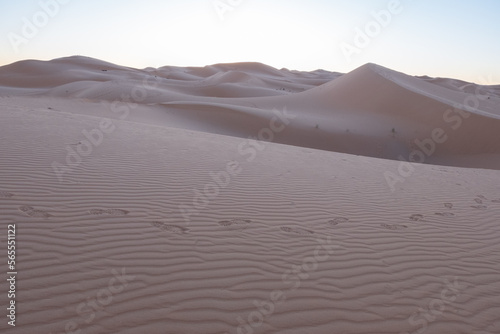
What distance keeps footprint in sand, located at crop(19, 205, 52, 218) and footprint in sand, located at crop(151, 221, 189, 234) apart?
110 centimetres

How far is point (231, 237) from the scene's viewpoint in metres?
4.27

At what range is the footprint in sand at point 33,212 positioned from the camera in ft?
14.0

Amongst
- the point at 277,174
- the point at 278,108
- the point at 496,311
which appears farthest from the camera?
the point at 278,108

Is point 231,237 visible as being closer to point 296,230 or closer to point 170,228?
point 170,228

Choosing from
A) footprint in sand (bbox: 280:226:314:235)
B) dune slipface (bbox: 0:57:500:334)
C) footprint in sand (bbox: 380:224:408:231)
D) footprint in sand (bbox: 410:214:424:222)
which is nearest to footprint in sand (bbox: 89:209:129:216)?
dune slipface (bbox: 0:57:500:334)

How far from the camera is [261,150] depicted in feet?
32.9

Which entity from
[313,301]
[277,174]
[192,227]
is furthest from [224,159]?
[313,301]

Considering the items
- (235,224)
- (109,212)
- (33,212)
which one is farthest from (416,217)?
(33,212)

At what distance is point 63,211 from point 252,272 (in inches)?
87.5

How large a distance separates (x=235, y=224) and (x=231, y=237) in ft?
1.35

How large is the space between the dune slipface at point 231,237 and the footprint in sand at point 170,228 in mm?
31

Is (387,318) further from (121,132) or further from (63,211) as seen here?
(121,132)

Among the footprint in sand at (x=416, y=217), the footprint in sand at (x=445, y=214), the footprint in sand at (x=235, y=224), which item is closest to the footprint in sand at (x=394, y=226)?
the footprint in sand at (x=416, y=217)

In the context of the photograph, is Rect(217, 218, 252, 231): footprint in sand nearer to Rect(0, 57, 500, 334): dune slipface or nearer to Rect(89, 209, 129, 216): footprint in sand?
Rect(0, 57, 500, 334): dune slipface
